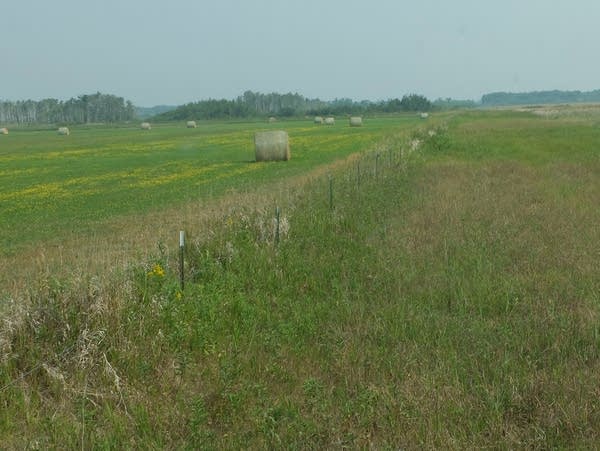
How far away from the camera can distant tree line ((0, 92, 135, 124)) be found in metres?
174

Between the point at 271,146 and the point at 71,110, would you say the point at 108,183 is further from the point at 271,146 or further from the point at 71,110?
the point at 71,110

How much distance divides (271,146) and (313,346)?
25.3 meters

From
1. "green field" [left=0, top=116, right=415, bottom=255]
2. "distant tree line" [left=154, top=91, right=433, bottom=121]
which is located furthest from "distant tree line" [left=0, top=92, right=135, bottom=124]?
"green field" [left=0, top=116, right=415, bottom=255]

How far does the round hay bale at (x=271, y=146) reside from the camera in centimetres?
3098

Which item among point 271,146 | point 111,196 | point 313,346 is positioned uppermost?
point 271,146

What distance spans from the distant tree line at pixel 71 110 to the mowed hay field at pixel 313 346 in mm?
170118

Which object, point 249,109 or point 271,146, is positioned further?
point 249,109

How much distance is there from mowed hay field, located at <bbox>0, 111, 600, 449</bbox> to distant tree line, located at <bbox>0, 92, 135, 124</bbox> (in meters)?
170

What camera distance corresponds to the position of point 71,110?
573 ft

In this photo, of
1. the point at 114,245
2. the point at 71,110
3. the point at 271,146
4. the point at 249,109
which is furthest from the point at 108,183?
the point at 71,110

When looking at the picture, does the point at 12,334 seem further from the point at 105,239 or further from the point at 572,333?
the point at 105,239

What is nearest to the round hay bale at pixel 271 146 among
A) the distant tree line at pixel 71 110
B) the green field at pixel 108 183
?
the green field at pixel 108 183

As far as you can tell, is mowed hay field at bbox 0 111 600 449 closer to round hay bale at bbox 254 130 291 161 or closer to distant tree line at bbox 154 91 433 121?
round hay bale at bbox 254 130 291 161

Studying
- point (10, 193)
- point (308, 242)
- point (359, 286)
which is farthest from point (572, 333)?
point (10, 193)
